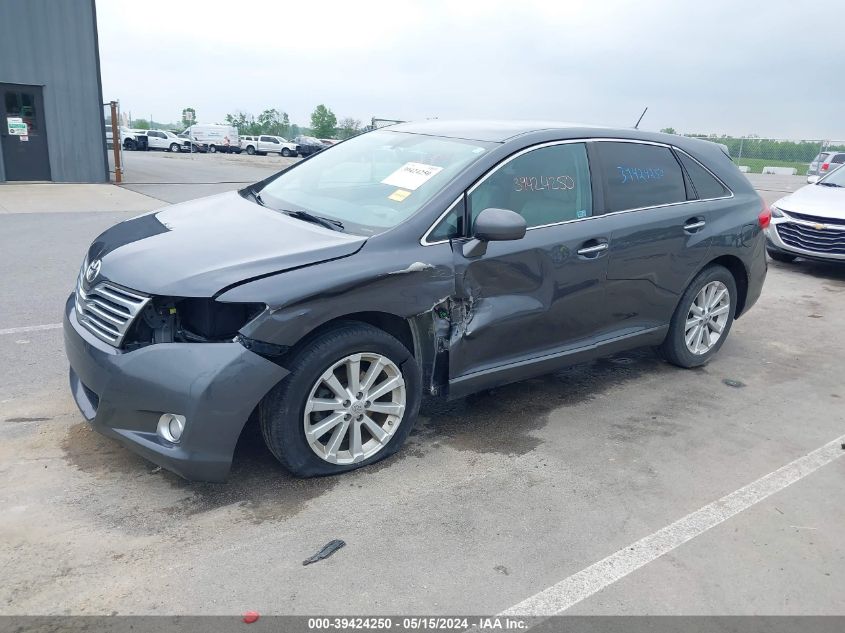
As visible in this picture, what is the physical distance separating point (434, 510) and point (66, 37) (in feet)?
56.2

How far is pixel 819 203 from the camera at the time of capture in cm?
905

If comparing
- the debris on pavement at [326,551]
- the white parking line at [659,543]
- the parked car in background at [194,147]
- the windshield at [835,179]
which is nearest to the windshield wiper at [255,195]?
the debris on pavement at [326,551]

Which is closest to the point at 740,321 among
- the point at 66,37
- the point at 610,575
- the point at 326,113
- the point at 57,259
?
the point at 610,575

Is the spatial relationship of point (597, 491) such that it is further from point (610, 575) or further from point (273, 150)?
point (273, 150)

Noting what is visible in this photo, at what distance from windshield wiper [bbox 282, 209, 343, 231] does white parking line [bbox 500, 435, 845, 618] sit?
201 centimetres

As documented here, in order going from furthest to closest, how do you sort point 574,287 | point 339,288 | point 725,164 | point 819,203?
point 819,203
point 725,164
point 574,287
point 339,288

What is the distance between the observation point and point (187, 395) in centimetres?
298

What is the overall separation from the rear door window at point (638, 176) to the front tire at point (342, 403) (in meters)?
1.86

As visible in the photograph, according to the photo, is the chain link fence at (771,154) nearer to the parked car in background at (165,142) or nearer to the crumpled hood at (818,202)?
the crumpled hood at (818,202)

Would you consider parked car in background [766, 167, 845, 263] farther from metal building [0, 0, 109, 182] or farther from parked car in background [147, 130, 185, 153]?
parked car in background [147, 130, 185, 153]

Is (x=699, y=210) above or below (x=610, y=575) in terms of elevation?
above

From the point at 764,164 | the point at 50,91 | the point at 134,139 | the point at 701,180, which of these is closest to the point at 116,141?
the point at 50,91

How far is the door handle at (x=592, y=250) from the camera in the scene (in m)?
4.22

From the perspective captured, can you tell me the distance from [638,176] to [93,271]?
3340mm
